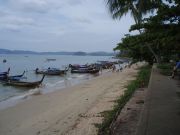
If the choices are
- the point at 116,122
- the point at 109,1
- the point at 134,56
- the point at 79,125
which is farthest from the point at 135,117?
the point at 134,56

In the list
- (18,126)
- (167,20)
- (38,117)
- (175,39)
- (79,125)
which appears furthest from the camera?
(38,117)

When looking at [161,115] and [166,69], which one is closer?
[161,115]

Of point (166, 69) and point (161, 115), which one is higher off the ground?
point (166, 69)

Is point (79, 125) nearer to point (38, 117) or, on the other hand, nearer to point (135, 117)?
point (135, 117)

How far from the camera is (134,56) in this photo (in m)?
41.3

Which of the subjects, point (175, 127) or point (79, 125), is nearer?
point (175, 127)

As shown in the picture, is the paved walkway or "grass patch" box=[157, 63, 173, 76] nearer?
the paved walkway

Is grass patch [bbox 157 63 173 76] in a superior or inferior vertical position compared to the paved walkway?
superior

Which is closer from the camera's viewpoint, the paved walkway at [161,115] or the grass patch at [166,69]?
the paved walkway at [161,115]

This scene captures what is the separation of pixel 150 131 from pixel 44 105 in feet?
40.7

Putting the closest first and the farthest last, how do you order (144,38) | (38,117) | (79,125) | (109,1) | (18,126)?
(144,38), (79,125), (18,126), (38,117), (109,1)

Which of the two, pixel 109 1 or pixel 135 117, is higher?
pixel 109 1

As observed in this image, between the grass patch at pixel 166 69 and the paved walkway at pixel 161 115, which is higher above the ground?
the grass patch at pixel 166 69

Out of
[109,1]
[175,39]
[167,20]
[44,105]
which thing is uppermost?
[109,1]
